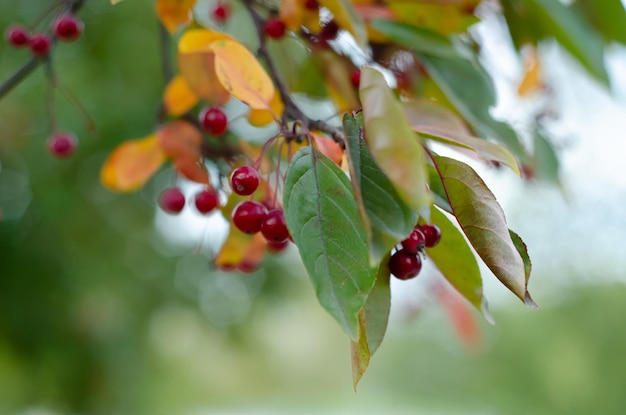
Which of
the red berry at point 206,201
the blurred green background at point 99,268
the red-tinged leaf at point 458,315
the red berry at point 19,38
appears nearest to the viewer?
the red berry at point 206,201

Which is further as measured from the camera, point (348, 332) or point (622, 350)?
point (622, 350)

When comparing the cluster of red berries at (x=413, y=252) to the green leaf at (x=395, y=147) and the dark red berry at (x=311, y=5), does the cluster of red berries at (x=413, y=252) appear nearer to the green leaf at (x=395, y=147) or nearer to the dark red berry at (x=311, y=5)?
the green leaf at (x=395, y=147)

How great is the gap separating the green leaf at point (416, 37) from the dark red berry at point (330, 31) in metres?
0.06

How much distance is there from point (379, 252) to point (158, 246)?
117 inches

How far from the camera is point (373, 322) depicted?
38 cm

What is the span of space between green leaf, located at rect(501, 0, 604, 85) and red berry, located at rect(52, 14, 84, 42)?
46 cm

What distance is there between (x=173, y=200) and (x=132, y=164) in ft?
0.24

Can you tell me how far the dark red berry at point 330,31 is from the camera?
64 cm

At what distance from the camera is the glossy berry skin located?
384mm

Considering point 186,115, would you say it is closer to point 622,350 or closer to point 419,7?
point 419,7

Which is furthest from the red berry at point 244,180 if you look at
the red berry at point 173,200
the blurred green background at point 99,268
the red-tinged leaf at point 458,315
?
the blurred green background at point 99,268

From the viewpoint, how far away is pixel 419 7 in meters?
0.62

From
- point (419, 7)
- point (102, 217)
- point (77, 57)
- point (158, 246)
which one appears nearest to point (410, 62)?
point (419, 7)

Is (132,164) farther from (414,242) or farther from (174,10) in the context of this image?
(414,242)
